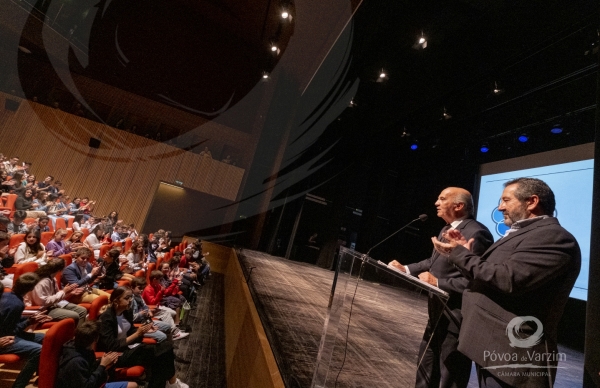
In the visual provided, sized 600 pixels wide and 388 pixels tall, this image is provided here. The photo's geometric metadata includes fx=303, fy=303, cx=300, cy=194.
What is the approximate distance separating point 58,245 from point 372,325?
15.5 feet

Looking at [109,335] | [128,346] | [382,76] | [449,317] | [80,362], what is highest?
[382,76]

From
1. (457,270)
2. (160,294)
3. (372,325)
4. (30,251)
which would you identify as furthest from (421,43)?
(30,251)

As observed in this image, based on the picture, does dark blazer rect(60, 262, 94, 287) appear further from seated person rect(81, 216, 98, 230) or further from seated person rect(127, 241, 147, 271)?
seated person rect(81, 216, 98, 230)

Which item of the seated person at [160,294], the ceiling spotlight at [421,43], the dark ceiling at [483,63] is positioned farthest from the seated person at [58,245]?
the ceiling spotlight at [421,43]

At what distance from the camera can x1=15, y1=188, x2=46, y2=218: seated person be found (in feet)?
20.3

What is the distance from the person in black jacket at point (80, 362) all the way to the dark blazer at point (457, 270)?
6.79 ft

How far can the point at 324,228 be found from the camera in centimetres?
982

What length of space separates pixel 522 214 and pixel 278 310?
7.41ft

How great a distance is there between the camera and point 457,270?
5.13ft

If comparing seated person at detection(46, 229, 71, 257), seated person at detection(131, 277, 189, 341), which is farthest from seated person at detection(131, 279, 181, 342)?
seated person at detection(46, 229, 71, 257)

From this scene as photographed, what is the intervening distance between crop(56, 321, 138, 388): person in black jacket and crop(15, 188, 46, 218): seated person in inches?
228

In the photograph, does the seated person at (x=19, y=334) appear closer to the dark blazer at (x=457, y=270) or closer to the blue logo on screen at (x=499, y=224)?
the dark blazer at (x=457, y=270)

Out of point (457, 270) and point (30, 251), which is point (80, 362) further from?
point (30, 251)

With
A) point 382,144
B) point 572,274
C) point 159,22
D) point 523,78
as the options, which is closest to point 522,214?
point 572,274
